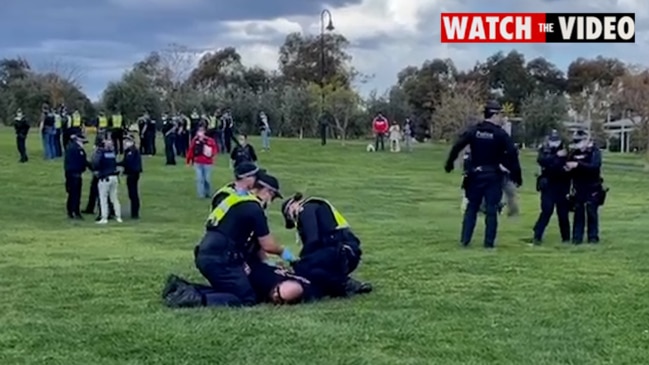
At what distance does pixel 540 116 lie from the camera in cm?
6769

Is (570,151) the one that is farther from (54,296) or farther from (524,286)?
(54,296)

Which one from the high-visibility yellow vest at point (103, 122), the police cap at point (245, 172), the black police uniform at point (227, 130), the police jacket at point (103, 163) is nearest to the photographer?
the police cap at point (245, 172)

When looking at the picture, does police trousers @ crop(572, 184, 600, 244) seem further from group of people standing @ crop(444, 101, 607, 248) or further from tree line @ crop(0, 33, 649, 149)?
tree line @ crop(0, 33, 649, 149)

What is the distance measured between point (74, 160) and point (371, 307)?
1382 cm

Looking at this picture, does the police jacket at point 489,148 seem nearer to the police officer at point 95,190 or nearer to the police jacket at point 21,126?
the police officer at point 95,190

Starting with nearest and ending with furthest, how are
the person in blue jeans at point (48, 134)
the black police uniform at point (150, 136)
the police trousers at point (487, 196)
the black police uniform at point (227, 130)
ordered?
the police trousers at point (487, 196) < the person in blue jeans at point (48, 134) < the black police uniform at point (227, 130) < the black police uniform at point (150, 136)

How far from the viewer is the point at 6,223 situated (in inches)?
820

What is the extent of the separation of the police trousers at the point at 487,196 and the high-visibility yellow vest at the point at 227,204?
507cm

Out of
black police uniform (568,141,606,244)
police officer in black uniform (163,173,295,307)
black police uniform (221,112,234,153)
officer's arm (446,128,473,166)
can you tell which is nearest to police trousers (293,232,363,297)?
police officer in black uniform (163,173,295,307)

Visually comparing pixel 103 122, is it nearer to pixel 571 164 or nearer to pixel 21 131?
pixel 21 131

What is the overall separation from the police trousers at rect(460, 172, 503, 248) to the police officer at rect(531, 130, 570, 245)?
145 cm

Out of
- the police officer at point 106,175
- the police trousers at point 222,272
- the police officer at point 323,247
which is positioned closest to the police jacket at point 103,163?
the police officer at point 106,175

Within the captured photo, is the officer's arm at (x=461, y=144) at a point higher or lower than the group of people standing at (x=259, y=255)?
higher

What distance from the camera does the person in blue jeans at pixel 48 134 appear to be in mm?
36719
